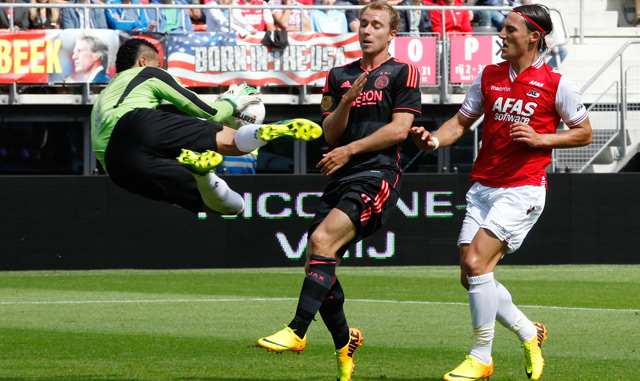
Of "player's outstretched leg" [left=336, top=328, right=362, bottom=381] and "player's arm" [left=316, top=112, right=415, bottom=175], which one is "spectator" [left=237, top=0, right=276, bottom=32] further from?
"player's outstretched leg" [left=336, top=328, right=362, bottom=381]

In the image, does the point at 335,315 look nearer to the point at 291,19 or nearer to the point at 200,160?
the point at 200,160

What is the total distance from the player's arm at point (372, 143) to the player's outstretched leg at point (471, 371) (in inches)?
60.1

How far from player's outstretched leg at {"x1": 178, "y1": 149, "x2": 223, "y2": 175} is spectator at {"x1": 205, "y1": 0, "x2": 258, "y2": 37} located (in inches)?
430

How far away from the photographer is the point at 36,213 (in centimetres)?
1537

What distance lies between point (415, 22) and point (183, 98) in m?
11.6

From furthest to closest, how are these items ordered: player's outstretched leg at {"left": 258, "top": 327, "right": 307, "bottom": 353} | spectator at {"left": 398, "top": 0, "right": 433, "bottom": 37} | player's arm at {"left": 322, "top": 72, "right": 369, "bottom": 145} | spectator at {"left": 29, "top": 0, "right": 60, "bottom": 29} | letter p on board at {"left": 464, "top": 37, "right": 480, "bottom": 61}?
spectator at {"left": 398, "top": 0, "right": 433, "bottom": 37}
letter p on board at {"left": 464, "top": 37, "right": 480, "bottom": 61}
spectator at {"left": 29, "top": 0, "right": 60, "bottom": 29}
player's arm at {"left": 322, "top": 72, "right": 369, "bottom": 145}
player's outstretched leg at {"left": 258, "top": 327, "right": 307, "bottom": 353}

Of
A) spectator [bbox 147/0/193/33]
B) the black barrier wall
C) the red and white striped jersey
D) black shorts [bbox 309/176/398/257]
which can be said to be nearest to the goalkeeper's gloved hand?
black shorts [bbox 309/176/398/257]

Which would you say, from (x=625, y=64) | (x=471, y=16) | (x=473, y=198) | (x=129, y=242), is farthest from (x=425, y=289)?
(x=625, y=64)

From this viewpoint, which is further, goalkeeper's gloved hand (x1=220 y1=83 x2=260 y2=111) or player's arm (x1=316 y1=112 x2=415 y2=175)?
goalkeeper's gloved hand (x1=220 y1=83 x2=260 y2=111)

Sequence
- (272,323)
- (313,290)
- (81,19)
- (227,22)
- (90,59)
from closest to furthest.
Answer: (313,290), (272,323), (90,59), (81,19), (227,22)

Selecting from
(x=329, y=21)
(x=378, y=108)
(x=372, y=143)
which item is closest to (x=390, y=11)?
(x=378, y=108)

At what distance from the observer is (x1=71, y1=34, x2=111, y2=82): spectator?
16.8m

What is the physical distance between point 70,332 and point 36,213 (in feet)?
20.0

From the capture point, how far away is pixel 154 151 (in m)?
6.90
